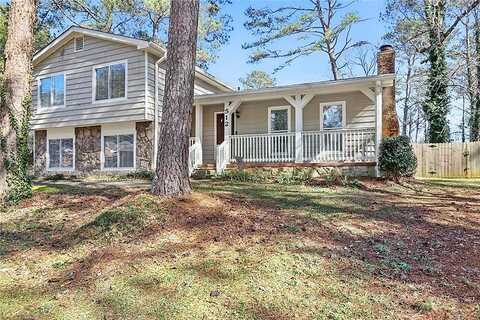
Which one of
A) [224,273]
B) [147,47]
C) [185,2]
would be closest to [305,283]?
[224,273]

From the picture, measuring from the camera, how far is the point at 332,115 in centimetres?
1283

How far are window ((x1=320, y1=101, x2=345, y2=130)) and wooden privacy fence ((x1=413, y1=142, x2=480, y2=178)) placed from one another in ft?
15.1

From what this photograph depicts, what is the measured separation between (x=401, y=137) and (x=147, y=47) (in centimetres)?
892

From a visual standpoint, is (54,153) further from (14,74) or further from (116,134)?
(14,74)

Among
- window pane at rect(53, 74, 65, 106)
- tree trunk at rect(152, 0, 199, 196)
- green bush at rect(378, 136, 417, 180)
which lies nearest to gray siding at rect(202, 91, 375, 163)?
green bush at rect(378, 136, 417, 180)

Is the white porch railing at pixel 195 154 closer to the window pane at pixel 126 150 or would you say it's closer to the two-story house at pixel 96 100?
the two-story house at pixel 96 100

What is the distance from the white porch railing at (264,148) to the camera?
476 inches

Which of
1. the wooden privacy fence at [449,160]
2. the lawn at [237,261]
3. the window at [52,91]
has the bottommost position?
the lawn at [237,261]

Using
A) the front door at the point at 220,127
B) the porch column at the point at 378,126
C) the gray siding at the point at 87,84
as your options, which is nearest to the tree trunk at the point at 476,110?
the porch column at the point at 378,126

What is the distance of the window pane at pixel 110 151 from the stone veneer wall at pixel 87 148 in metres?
0.32

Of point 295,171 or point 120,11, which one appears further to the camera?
point 120,11

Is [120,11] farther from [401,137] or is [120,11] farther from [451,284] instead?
[451,284]

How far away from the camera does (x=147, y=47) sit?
12391mm

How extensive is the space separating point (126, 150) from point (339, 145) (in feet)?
26.4
